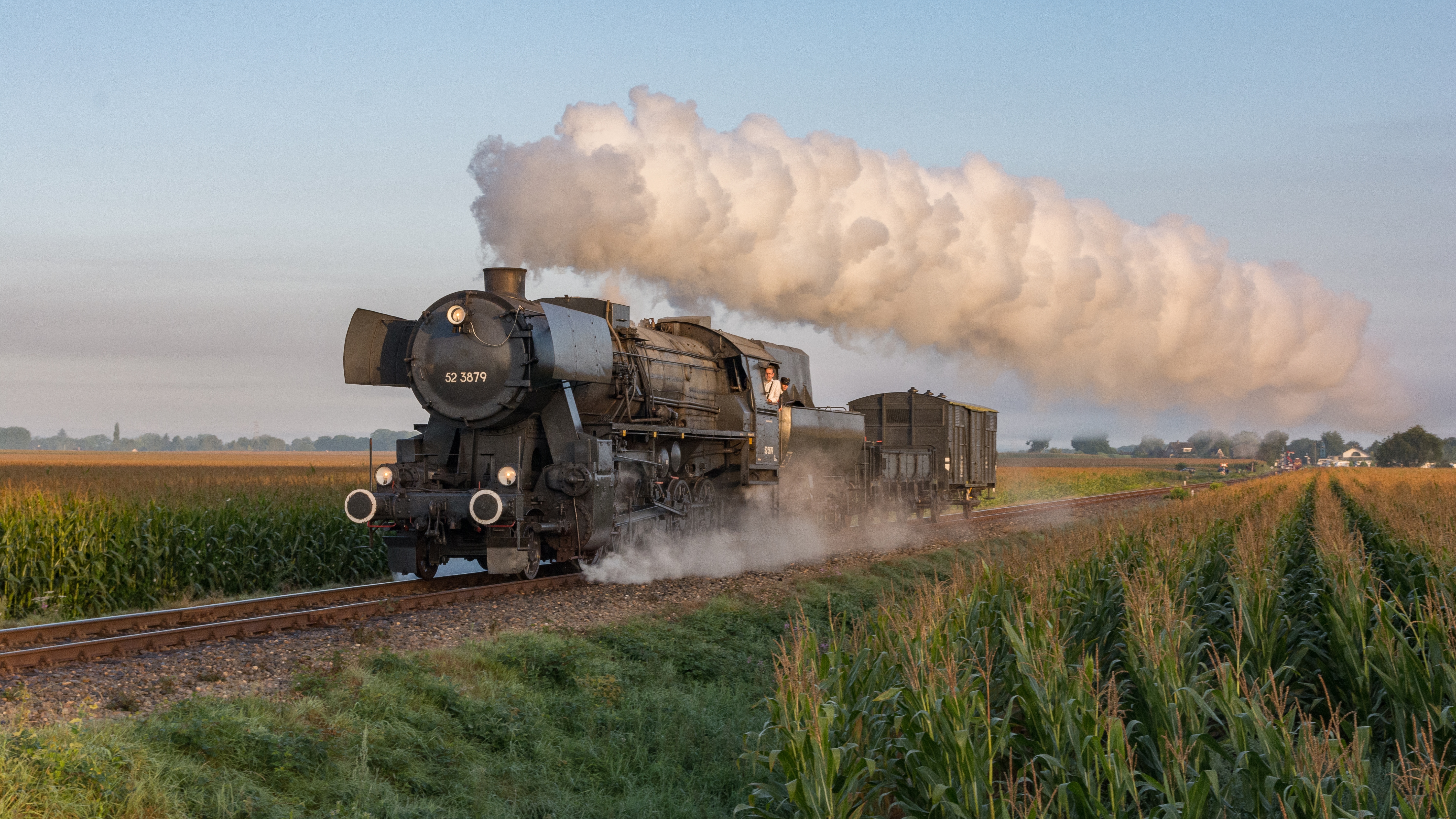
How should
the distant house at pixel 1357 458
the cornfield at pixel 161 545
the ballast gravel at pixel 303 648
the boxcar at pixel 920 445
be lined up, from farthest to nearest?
1. the distant house at pixel 1357 458
2. the boxcar at pixel 920 445
3. the cornfield at pixel 161 545
4. the ballast gravel at pixel 303 648

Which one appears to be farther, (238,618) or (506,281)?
(506,281)

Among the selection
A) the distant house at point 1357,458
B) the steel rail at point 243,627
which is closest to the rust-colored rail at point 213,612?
the steel rail at point 243,627

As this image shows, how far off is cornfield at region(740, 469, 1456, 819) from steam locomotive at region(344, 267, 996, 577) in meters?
5.24

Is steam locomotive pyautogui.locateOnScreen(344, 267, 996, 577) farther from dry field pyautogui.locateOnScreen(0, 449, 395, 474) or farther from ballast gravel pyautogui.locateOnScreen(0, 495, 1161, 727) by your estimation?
dry field pyautogui.locateOnScreen(0, 449, 395, 474)

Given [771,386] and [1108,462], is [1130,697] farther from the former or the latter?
[1108,462]

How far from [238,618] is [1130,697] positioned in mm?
9567

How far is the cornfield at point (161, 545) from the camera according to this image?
13.5m

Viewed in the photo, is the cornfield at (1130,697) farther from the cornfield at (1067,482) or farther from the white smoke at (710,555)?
the cornfield at (1067,482)

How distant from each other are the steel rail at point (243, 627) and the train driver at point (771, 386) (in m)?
6.77

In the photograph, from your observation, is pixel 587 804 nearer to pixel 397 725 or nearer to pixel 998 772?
pixel 397 725

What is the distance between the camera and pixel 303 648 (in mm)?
9797

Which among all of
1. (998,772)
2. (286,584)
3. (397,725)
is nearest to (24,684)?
(397,725)

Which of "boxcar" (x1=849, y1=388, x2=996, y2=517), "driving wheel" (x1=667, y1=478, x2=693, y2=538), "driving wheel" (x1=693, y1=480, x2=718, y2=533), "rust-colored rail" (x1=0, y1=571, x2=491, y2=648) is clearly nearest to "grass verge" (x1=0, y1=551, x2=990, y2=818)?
"rust-colored rail" (x1=0, y1=571, x2=491, y2=648)

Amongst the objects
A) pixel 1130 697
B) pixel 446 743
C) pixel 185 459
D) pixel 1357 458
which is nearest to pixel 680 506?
pixel 446 743
